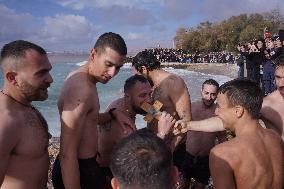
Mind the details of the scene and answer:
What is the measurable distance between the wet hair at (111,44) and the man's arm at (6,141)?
123 cm

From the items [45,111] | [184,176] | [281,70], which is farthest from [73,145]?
[45,111]

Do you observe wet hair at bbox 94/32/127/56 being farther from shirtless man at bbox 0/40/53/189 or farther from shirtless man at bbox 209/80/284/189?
shirtless man at bbox 209/80/284/189

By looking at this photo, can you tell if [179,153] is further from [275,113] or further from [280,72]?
[280,72]

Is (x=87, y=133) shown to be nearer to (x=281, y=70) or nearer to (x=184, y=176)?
(x=281, y=70)

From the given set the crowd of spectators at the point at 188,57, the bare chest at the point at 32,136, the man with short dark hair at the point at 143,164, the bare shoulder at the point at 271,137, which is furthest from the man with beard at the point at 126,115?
the crowd of spectators at the point at 188,57

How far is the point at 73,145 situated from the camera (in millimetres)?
3168

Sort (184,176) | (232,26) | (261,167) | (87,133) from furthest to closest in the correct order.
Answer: (232,26) < (184,176) < (87,133) < (261,167)

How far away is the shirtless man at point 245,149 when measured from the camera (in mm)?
2732

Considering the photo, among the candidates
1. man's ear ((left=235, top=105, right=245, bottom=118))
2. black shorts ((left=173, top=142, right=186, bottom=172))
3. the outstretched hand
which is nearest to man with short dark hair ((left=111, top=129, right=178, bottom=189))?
man's ear ((left=235, top=105, right=245, bottom=118))

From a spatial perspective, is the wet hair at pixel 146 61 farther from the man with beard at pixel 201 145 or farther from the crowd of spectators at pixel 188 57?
the crowd of spectators at pixel 188 57

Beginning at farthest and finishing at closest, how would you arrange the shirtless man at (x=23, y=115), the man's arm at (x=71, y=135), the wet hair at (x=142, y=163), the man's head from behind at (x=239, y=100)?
the man's arm at (x=71, y=135) < the man's head from behind at (x=239, y=100) < the shirtless man at (x=23, y=115) < the wet hair at (x=142, y=163)

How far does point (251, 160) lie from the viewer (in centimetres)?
272

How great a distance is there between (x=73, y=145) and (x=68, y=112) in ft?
0.89

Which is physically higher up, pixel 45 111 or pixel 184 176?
pixel 184 176
